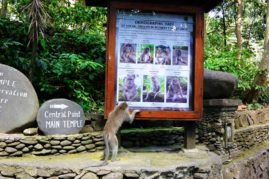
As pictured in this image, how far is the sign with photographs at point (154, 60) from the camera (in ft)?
18.1

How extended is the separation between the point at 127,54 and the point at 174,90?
0.92 meters

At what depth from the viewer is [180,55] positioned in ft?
18.7

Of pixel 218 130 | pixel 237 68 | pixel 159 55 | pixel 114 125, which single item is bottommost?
pixel 218 130

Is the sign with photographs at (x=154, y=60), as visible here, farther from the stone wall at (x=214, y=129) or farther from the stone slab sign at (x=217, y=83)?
the stone wall at (x=214, y=129)

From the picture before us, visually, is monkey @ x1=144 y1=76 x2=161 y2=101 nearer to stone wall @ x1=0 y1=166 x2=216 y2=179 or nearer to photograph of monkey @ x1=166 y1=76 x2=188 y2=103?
photograph of monkey @ x1=166 y1=76 x2=188 y2=103

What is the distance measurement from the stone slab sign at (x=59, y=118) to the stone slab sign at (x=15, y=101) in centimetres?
24

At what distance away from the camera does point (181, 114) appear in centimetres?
564

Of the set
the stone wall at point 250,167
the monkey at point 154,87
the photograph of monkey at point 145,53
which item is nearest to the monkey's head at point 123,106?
the monkey at point 154,87

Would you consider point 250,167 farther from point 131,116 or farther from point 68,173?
point 68,173

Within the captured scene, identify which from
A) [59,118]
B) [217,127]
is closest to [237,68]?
[217,127]

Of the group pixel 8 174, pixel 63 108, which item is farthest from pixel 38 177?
pixel 63 108

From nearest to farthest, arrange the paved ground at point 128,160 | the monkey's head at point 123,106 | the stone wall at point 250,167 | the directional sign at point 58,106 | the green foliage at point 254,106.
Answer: the paved ground at point 128,160
the monkey's head at point 123,106
the directional sign at point 58,106
the stone wall at point 250,167
the green foliage at point 254,106

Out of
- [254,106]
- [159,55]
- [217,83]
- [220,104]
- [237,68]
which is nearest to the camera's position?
[159,55]

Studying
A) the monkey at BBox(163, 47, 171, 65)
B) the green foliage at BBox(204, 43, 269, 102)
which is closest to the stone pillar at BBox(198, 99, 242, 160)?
the monkey at BBox(163, 47, 171, 65)
